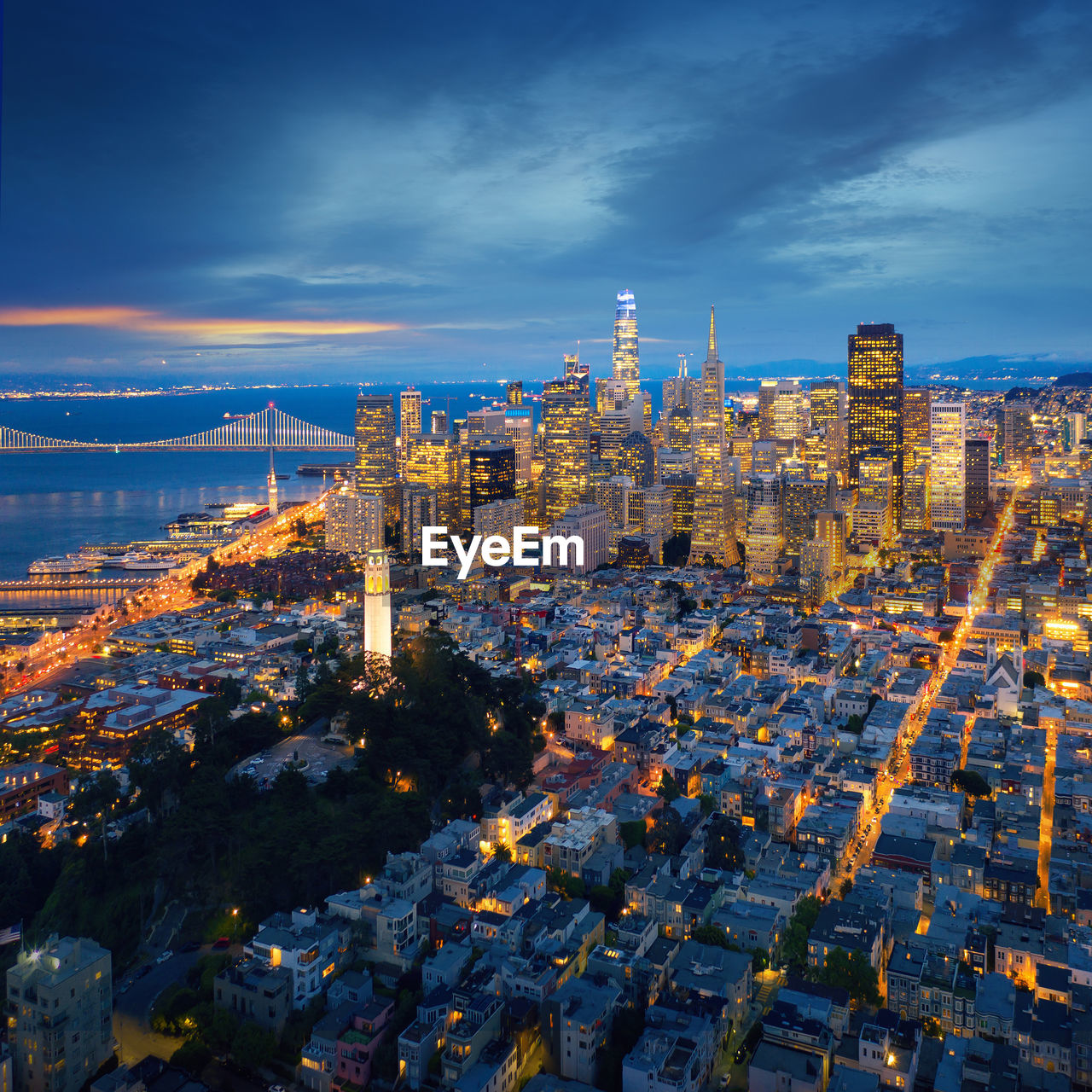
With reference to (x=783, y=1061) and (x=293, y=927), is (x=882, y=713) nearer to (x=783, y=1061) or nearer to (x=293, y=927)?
(x=783, y=1061)

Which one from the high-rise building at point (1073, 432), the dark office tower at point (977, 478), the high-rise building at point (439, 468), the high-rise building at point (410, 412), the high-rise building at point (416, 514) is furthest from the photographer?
the high-rise building at point (1073, 432)

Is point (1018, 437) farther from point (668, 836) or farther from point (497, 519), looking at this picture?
point (668, 836)

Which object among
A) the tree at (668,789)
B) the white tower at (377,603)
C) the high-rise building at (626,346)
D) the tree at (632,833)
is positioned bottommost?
the tree at (632,833)

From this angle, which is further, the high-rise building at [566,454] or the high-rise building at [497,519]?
the high-rise building at [566,454]

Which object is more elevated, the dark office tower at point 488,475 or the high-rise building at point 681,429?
the high-rise building at point 681,429

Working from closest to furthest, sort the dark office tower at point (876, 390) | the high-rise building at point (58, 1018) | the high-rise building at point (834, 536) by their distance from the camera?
the high-rise building at point (58, 1018), the high-rise building at point (834, 536), the dark office tower at point (876, 390)

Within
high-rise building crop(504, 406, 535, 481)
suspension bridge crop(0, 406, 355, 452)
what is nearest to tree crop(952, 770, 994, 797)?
high-rise building crop(504, 406, 535, 481)

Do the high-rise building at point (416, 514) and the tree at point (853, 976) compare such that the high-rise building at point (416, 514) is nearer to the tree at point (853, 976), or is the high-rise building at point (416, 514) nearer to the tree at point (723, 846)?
the tree at point (723, 846)

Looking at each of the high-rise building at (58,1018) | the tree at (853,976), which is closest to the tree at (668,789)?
the tree at (853,976)
